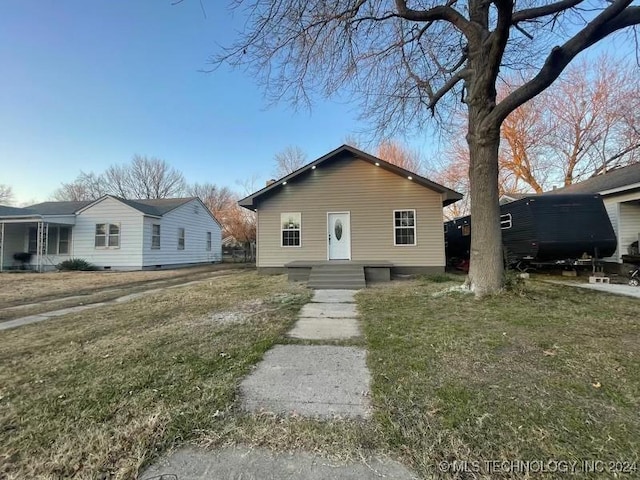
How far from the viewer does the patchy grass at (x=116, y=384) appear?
1867 mm

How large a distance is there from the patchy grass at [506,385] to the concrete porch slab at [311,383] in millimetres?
193

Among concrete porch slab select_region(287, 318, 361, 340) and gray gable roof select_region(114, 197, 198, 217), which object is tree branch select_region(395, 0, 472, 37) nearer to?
concrete porch slab select_region(287, 318, 361, 340)

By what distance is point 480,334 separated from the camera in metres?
4.17

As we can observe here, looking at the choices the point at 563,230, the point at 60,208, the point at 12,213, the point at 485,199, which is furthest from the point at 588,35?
the point at 12,213

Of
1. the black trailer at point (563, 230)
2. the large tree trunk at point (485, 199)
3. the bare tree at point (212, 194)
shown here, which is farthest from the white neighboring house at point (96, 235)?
the bare tree at point (212, 194)

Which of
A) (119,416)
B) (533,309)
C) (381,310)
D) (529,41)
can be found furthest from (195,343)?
(529,41)

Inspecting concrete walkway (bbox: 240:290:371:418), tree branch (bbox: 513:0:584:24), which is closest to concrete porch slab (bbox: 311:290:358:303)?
concrete walkway (bbox: 240:290:371:418)

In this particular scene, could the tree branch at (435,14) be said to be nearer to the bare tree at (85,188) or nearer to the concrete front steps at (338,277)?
the concrete front steps at (338,277)

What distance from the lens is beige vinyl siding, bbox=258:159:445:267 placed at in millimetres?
11594

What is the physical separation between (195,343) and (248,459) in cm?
248

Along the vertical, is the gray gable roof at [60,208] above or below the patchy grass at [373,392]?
above

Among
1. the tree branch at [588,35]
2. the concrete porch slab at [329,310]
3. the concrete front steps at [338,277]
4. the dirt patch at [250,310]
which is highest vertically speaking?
the tree branch at [588,35]

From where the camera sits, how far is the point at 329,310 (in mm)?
6047

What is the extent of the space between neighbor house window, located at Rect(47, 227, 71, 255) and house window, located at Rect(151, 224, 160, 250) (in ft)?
14.9
